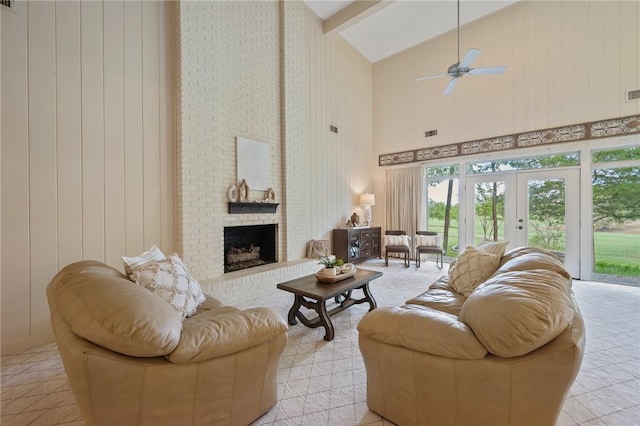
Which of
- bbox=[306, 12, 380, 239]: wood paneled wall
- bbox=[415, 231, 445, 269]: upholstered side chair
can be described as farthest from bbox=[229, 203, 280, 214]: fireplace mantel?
bbox=[415, 231, 445, 269]: upholstered side chair

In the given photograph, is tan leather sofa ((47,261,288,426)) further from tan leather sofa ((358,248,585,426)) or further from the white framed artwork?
the white framed artwork

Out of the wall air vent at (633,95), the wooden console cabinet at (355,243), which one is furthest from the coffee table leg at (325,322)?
the wall air vent at (633,95)

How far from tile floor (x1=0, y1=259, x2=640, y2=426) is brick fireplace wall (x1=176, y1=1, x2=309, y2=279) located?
157cm

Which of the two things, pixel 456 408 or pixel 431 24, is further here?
pixel 431 24

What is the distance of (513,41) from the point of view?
4.73 meters

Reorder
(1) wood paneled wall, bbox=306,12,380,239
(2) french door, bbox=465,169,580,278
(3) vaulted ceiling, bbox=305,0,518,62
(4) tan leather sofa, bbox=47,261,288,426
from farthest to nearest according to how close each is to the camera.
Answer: (1) wood paneled wall, bbox=306,12,380,239 → (3) vaulted ceiling, bbox=305,0,518,62 → (2) french door, bbox=465,169,580,278 → (4) tan leather sofa, bbox=47,261,288,426

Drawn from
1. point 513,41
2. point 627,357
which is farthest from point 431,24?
point 627,357

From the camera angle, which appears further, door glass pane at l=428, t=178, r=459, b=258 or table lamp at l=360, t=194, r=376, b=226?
table lamp at l=360, t=194, r=376, b=226

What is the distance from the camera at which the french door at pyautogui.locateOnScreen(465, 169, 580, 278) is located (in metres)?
4.36

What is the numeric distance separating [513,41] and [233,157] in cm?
545

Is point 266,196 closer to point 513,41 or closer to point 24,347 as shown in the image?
point 24,347

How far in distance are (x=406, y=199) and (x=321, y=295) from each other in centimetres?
444

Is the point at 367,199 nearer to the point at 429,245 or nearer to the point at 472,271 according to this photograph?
the point at 429,245

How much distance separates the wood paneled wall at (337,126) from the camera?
514cm
